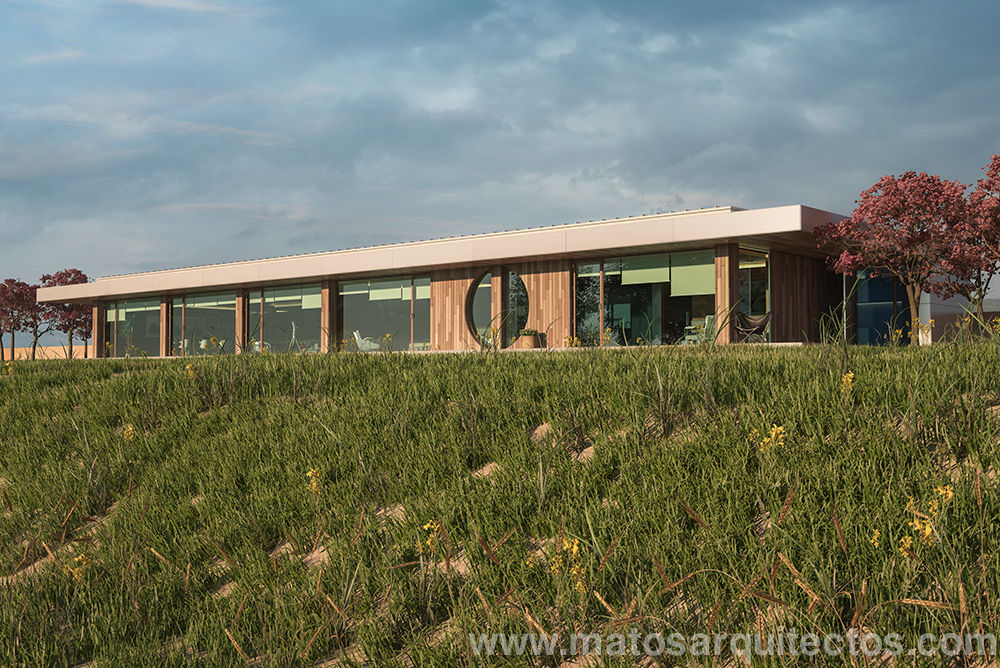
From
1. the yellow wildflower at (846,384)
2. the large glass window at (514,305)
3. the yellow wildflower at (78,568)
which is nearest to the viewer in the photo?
the yellow wildflower at (78,568)

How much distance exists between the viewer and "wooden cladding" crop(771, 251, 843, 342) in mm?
19047

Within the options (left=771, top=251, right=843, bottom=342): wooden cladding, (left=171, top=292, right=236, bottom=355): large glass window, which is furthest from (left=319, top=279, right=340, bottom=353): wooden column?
(left=771, top=251, right=843, bottom=342): wooden cladding

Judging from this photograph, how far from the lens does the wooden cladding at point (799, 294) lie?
19.0 meters

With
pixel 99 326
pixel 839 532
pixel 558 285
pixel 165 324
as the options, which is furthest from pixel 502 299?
pixel 99 326

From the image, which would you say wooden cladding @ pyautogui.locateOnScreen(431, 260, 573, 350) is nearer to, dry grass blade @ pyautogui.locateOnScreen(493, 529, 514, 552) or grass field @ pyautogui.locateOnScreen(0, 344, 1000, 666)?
grass field @ pyautogui.locateOnScreen(0, 344, 1000, 666)

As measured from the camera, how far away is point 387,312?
80.1 ft

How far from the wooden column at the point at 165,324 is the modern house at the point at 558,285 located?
8.23 feet

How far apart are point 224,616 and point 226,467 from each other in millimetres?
1661

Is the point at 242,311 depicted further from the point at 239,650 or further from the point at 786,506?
the point at 786,506

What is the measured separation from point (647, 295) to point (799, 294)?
4.27m

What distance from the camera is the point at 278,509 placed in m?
4.23

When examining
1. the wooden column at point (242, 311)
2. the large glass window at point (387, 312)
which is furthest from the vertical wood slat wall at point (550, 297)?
the wooden column at point (242, 311)

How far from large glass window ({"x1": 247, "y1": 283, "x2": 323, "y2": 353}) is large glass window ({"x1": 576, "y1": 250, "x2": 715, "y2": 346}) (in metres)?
10.3

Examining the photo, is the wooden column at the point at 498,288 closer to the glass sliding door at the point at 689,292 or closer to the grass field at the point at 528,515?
the glass sliding door at the point at 689,292
